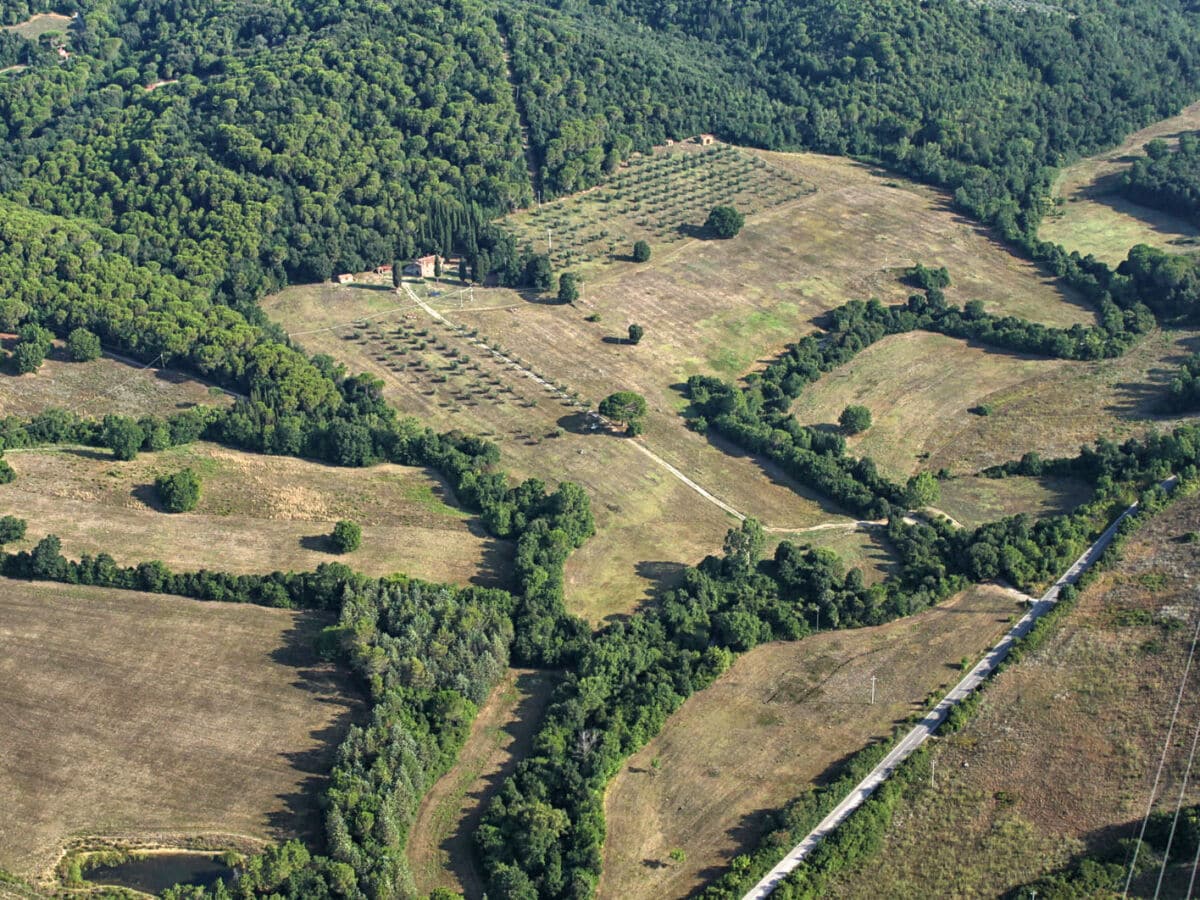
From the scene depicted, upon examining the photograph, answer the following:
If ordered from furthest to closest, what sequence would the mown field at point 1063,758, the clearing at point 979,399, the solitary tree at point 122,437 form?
the clearing at point 979,399, the solitary tree at point 122,437, the mown field at point 1063,758

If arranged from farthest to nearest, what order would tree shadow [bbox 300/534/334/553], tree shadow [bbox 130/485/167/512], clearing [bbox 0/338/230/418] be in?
clearing [bbox 0/338/230/418] < tree shadow [bbox 130/485/167/512] < tree shadow [bbox 300/534/334/553]

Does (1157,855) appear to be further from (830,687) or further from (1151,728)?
(830,687)

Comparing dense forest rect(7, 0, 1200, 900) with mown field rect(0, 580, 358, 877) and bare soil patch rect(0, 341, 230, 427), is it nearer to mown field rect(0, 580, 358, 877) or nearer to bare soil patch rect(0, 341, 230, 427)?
bare soil patch rect(0, 341, 230, 427)

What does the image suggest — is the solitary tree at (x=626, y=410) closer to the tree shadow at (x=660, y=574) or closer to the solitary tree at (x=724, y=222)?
the tree shadow at (x=660, y=574)

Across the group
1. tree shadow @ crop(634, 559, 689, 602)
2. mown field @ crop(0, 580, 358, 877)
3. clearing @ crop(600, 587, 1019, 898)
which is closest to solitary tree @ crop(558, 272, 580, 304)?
tree shadow @ crop(634, 559, 689, 602)

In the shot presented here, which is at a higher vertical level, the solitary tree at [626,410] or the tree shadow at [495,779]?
the solitary tree at [626,410]

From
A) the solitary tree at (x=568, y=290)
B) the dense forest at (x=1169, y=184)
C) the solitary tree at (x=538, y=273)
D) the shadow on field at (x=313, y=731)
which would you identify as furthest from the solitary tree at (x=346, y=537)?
the dense forest at (x=1169, y=184)
